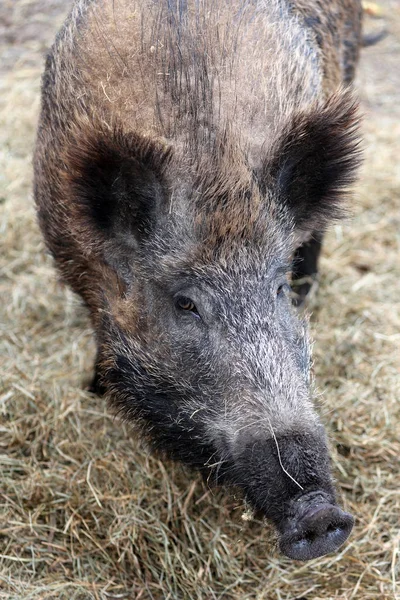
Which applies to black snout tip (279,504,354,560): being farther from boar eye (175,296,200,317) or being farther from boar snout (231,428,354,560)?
boar eye (175,296,200,317)

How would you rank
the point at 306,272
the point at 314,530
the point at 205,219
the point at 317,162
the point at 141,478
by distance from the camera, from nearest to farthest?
the point at 314,530, the point at 205,219, the point at 317,162, the point at 141,478, the point at 306,272

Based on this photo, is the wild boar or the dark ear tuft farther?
the dark ear tuft

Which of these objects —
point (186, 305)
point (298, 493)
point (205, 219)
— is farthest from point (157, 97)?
point (298, 493)

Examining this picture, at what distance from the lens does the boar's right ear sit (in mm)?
3062

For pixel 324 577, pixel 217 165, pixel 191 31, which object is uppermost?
pixel 191 31

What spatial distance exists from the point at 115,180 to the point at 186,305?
23.2 inches

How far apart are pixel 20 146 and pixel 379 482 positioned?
4.37m

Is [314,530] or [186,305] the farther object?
[186,305]

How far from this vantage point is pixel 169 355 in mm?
3238

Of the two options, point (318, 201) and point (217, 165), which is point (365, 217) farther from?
point (217, 165)

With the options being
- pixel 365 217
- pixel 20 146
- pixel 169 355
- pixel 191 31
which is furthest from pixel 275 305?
pixel 20 146

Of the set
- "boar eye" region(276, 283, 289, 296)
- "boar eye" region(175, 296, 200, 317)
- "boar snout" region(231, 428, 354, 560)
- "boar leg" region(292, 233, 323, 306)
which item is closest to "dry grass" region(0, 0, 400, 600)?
"boar leg" region(292, 233, 323, 306)

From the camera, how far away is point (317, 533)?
277 cm

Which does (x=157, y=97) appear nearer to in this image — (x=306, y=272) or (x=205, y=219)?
(x=205, y=219)
